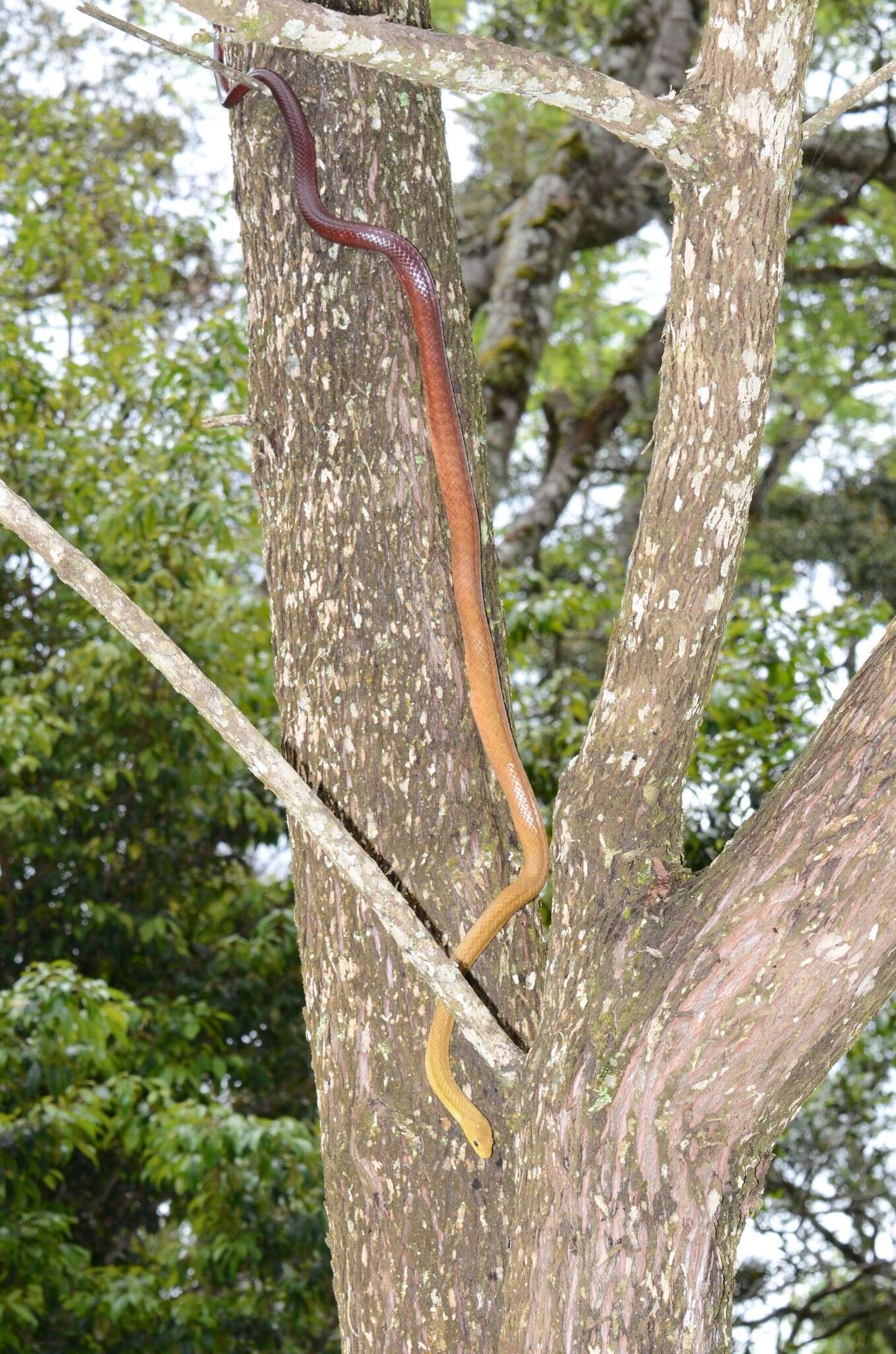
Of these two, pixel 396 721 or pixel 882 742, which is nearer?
pixel 882 742

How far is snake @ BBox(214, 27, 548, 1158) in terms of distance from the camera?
1301 mm

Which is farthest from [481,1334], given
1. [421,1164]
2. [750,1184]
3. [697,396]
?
[697,396]

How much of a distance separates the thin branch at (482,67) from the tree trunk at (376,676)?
0.42m

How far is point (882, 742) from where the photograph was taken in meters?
1.04

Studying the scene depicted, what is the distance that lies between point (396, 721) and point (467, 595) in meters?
0.16

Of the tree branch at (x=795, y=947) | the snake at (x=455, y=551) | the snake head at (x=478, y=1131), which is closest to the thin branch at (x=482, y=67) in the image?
the snake at (x=455, y=551)

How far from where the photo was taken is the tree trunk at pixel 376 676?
4.23 feet

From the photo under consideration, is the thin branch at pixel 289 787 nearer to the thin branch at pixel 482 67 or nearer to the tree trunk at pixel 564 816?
the tree trunk at pixel 564 816

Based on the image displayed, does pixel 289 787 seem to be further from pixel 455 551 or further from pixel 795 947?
pixel 795 947

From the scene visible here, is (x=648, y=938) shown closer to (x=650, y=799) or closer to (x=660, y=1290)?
(x=650, y=799)

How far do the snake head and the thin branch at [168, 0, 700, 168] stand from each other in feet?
2.96

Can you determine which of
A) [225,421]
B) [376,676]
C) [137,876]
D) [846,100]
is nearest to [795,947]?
[376,676]

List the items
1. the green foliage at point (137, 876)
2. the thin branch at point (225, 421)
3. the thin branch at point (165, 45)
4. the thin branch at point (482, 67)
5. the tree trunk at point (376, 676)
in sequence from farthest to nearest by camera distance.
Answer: the green foliage at point (137, 876) < the thin branch at point (225, 421) < the tree trunk at point (376, 676) < the thin branch at point (165, 45) < the thin branch at point (482, 67)

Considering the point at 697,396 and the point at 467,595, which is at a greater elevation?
the point at 467,595
